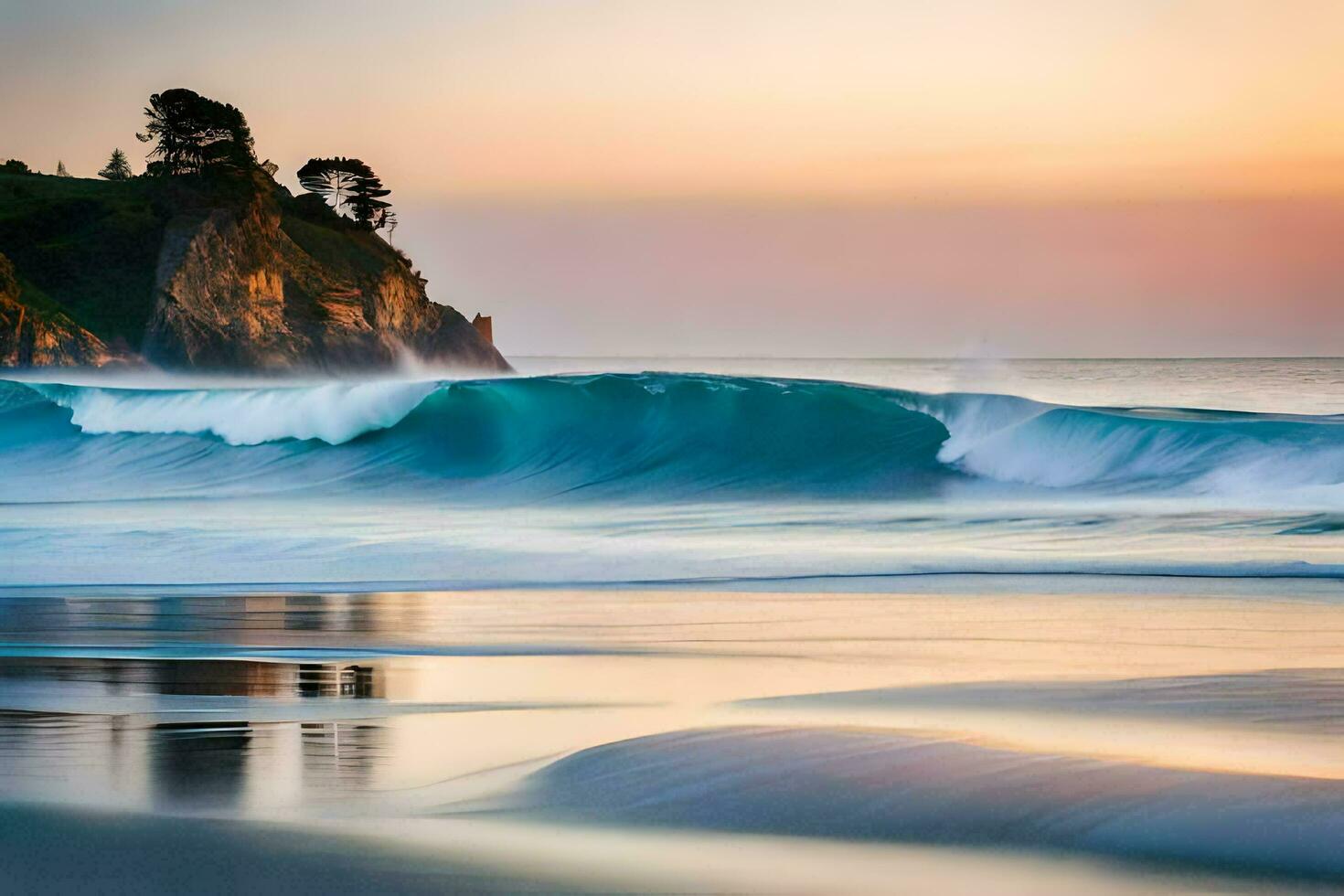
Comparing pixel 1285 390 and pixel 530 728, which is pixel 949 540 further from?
pixel 1285 390

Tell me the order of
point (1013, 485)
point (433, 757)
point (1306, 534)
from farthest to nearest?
1. point (1013, 485)
2. point (1306, 534)
3. point (433, 757)

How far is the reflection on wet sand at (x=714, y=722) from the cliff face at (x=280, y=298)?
5898cm

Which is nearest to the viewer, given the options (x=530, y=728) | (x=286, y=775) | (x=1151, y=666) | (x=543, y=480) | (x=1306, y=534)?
(x=286, y=775)

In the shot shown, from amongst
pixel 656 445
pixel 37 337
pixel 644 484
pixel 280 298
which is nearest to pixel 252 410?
pixel 656 445

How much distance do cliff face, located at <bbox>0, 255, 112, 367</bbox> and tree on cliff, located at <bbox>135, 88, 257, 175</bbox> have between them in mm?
10773

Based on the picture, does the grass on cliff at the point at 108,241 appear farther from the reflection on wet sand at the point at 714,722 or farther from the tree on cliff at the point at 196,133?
the reflection on wet sand at the point at 714,722

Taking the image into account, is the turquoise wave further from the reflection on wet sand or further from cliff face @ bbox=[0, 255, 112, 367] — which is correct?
cliff face @ bbox=[0, 255, 112, 367]

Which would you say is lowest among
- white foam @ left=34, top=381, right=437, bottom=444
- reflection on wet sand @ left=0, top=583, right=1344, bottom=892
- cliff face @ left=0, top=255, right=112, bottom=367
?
reflection on wet sand @ left=0, top=583, right=1344, bottom=892

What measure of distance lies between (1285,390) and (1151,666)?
3711 centimetres

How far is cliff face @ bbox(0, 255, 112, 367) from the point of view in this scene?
57.8 meters

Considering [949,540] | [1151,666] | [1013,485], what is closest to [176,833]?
[1151,666]

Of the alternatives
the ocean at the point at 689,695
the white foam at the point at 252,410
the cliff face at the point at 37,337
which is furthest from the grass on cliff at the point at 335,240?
the ocean at the point at 689,695

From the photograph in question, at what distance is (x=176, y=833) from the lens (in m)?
3.38

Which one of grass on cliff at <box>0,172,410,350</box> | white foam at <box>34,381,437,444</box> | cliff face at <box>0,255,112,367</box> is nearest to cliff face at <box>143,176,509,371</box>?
grass on cliff at <box>0,172,410,350</box>
